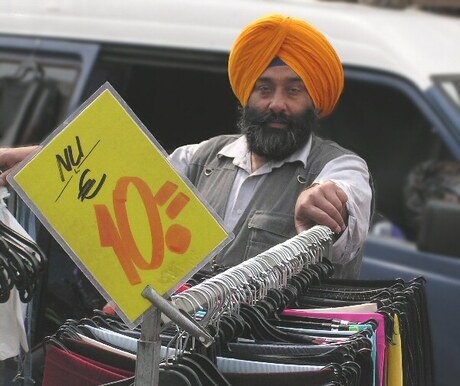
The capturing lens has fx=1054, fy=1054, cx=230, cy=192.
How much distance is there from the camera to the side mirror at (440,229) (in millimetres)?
4328

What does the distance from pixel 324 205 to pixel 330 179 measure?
0.21 m

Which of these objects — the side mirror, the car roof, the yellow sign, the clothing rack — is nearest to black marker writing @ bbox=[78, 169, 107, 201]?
the yellow sign

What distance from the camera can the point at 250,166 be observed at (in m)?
3.06

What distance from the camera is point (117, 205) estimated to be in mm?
1851

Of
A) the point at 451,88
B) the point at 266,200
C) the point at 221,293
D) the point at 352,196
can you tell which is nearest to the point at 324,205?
the point at 352,196

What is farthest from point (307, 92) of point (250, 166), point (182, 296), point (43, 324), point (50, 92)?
point (50, 92)

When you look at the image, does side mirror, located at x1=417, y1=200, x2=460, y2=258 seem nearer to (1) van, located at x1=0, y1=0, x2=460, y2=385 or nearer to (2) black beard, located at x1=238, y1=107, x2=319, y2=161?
(1) van, located at x1=0, y1=0, x2=460, y2=385

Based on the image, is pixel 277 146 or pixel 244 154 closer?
pixel 277 146

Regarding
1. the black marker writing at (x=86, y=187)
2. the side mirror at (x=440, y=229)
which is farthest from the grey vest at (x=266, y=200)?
the side mirror at (x=440, y=229)

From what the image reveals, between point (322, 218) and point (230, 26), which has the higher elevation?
point (230, 26)

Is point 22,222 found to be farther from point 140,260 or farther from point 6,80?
point 6,80

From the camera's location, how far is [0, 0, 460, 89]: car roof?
4.65 metres

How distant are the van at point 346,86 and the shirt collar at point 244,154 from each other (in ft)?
4.73

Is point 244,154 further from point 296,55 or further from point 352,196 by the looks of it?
point 352,196
